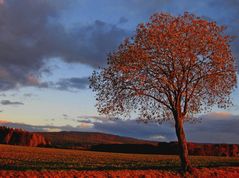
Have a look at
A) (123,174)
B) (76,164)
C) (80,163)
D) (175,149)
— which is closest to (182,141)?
(123,174)

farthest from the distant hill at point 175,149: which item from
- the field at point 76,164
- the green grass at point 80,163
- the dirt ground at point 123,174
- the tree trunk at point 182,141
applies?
the tree trunk at point 182,141

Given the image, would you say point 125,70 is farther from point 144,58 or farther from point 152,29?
point 152,29

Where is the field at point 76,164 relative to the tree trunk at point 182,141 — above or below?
below

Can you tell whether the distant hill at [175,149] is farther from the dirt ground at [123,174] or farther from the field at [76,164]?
the dirt ground at [123,174]

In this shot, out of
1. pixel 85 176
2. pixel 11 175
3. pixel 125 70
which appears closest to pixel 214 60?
pixel 125 70

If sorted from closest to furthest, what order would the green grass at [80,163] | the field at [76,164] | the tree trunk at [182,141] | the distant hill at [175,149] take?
the field at [76,164] < the tree trunk at [182,141] < the green grass at [80,163] < the distant hill at [175,149]

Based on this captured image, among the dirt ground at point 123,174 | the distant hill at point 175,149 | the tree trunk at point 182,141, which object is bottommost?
the dirt ground at point 123,174

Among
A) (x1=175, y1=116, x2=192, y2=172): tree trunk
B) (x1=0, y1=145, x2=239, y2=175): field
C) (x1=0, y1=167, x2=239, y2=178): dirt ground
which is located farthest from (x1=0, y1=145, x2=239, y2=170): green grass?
(x1=0, y1=167, x2=239, y2=178): dirt ground

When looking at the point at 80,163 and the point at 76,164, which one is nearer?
Result: the point at 76,164

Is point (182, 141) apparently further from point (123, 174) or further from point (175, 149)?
point (175, 149)

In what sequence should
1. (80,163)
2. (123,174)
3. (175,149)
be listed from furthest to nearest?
(175,149), (80,163), (123,174)

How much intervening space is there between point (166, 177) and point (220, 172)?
916 centimetres

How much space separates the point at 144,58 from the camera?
1565 inches

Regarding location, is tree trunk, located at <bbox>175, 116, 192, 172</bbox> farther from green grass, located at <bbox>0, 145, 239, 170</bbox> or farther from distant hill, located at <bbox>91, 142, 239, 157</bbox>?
distant hill, located at <bbox>91, 142, 239, 157</bbox>
